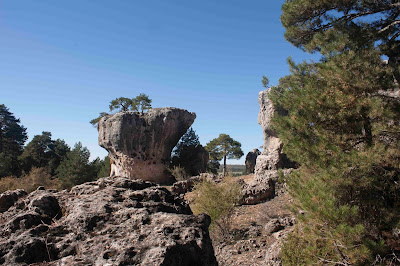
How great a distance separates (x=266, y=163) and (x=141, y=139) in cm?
1481

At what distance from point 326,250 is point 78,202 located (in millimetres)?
4881

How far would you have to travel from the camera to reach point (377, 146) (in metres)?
5.19

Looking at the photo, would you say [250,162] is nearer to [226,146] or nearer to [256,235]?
[226,146]

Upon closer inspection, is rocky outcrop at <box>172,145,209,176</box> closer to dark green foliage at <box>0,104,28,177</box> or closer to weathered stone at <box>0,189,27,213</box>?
dark green foliage at <box>0,104,28,177</box>

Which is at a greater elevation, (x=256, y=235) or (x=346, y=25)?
(x=346, y=25)

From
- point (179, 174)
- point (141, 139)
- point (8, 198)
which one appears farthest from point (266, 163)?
point (8, 198)

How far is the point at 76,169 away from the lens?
29.1m

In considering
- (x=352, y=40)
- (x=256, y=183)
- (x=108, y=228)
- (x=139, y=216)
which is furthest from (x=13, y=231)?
(x=256, y=183)

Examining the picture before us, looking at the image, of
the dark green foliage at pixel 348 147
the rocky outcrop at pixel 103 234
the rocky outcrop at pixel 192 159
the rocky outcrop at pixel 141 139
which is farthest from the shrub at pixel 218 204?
the rocky outcrop at pixel 192 159

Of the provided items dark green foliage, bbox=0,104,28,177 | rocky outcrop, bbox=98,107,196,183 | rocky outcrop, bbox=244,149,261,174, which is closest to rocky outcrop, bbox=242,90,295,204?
rocky outcrop, bbox=98,107,196,183

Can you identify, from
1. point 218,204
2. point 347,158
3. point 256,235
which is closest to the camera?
point 347,158

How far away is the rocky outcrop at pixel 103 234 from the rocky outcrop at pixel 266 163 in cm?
1024

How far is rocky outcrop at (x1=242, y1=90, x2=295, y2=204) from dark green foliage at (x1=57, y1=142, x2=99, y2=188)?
19.3m

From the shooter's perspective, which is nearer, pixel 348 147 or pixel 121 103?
pixel 348 147
